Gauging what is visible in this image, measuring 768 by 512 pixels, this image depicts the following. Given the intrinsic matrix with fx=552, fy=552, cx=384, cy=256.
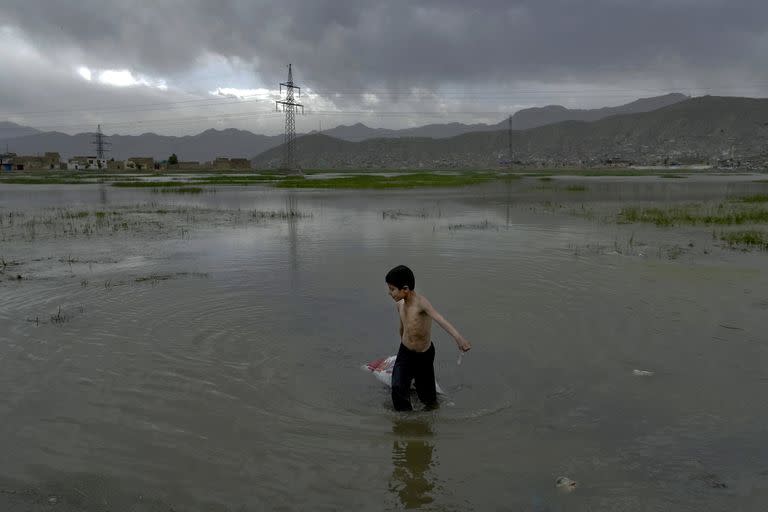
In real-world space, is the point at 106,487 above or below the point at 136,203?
below

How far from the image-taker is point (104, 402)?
19.4ft

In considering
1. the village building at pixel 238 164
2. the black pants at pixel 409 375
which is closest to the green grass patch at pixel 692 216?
the black pants at pixel 409 375

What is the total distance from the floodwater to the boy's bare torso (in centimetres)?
75

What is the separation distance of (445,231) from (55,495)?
15.8m

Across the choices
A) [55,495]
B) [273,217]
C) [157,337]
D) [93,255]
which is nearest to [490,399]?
[55,495]

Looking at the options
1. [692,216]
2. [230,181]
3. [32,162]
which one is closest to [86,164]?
[32,162]

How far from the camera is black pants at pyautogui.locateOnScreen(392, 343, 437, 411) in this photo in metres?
5.75

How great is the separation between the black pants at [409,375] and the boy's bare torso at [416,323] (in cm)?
8

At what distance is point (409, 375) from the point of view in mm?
5777

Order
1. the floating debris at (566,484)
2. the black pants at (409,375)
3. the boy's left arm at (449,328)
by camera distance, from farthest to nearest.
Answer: the black pants at (409,375), the boy's left arm at (449,328), the floating debris at (566,484)

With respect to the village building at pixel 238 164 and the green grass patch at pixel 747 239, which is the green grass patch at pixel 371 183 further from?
the village building at pixel 238 164

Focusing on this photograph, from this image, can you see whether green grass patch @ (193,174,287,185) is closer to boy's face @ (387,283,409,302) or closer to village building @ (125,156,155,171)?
village building @ (125,156,155,171)

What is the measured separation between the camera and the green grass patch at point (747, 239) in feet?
50.2

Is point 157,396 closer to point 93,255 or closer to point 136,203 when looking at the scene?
point 93,255
